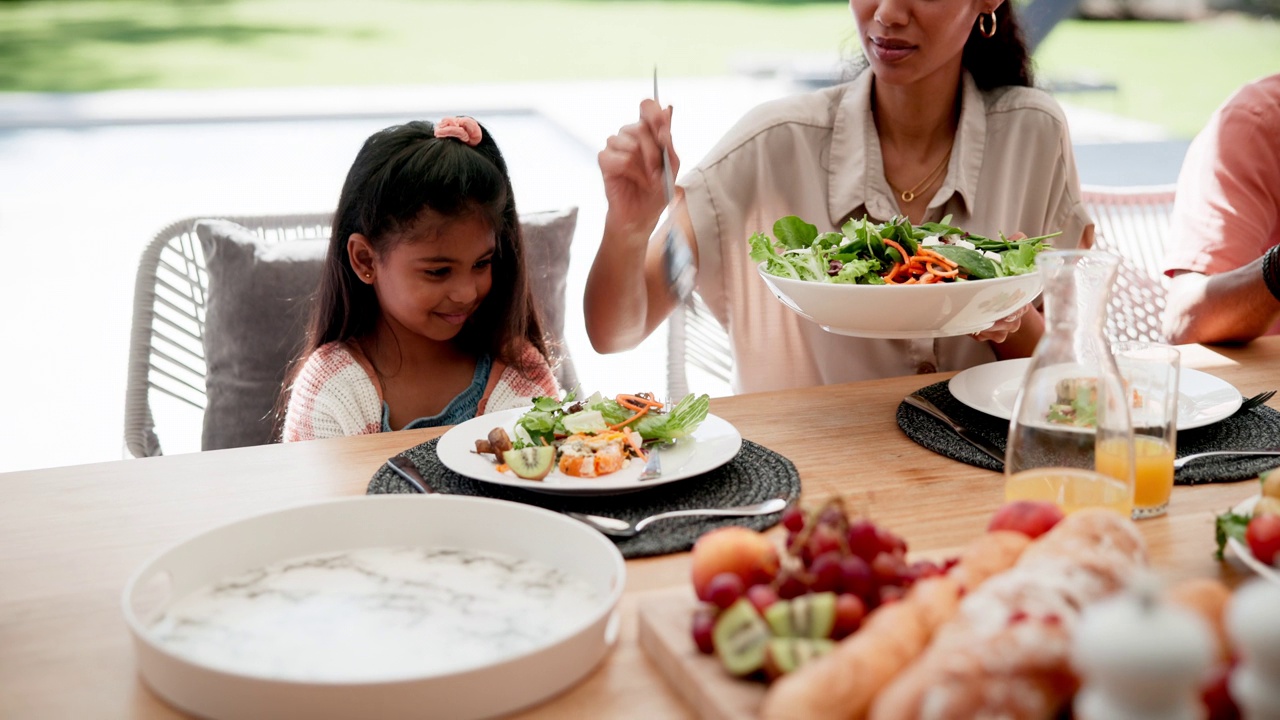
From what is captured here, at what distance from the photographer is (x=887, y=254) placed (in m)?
1.44

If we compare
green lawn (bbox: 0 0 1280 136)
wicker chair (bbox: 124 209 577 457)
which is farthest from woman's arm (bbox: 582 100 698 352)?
green lawn (bbox: 0 0 1280 136)

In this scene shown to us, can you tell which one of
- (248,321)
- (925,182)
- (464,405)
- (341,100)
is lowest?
(341,100)

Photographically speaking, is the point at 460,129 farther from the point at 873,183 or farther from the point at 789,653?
the point at 789,653

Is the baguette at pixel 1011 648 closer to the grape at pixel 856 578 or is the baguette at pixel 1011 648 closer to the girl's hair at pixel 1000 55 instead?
the grape at pixel 856 578

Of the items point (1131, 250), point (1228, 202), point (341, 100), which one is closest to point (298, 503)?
point (1228, 202)

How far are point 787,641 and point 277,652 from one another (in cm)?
36

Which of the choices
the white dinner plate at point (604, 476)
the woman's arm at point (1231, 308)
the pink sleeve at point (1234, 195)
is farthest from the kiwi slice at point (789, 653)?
the pink sleeve at point (1234, 195)

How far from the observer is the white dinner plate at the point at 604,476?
1143mm

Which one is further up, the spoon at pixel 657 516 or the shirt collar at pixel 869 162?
the shirt collar at pixel 869 162

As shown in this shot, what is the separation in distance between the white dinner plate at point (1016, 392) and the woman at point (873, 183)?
33 cm

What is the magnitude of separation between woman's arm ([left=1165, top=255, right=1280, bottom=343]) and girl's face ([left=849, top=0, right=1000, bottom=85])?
0.59m

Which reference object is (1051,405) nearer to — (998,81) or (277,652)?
(277,652)

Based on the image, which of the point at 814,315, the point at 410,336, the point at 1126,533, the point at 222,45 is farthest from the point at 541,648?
the point at 222,45

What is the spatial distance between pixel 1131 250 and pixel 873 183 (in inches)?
47.7
